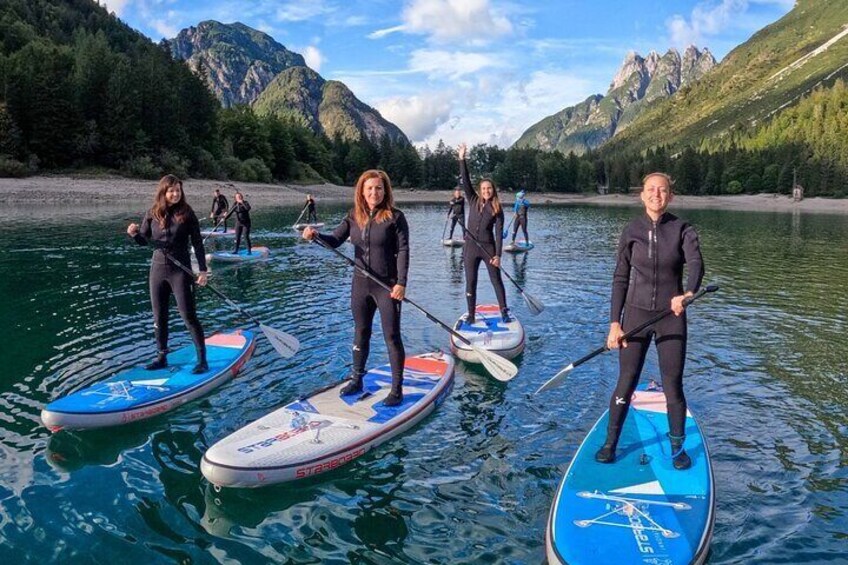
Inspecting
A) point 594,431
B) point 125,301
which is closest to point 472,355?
point 594,431

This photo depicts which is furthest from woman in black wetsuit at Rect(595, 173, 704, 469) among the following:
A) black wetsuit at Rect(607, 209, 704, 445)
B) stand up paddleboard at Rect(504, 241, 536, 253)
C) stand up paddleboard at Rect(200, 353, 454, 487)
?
stand up paddleboard at Rect(504, 241, 536, 253)

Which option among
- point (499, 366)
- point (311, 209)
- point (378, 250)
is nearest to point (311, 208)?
point (311, 209)

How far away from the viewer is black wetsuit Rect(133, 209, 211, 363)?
32.4 ft

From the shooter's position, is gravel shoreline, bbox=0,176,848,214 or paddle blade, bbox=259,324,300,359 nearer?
paddle blade, bbox=259,324,300,359

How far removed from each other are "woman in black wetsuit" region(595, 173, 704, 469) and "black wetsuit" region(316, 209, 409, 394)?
3037mm

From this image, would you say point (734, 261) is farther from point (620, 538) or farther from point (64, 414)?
point (64, 414)

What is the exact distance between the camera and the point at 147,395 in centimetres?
912

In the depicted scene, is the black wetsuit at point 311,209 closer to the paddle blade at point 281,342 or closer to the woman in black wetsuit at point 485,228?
the woman in black wetsuit at point 485,228

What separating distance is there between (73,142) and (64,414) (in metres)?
81.9

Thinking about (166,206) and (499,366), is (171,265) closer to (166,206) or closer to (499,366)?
(166,206)

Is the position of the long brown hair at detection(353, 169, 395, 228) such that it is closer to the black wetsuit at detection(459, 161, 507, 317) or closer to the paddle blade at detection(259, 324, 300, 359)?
the paddle blade at detection(259, 324, 300, 359)

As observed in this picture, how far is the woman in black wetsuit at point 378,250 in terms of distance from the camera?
8.45 m

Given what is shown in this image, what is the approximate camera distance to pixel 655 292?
679cm

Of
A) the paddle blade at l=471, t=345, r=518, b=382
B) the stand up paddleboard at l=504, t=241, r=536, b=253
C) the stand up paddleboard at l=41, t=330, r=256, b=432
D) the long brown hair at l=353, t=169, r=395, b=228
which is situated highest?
the long brown hair at l=353, t=169, r=395, b=228
